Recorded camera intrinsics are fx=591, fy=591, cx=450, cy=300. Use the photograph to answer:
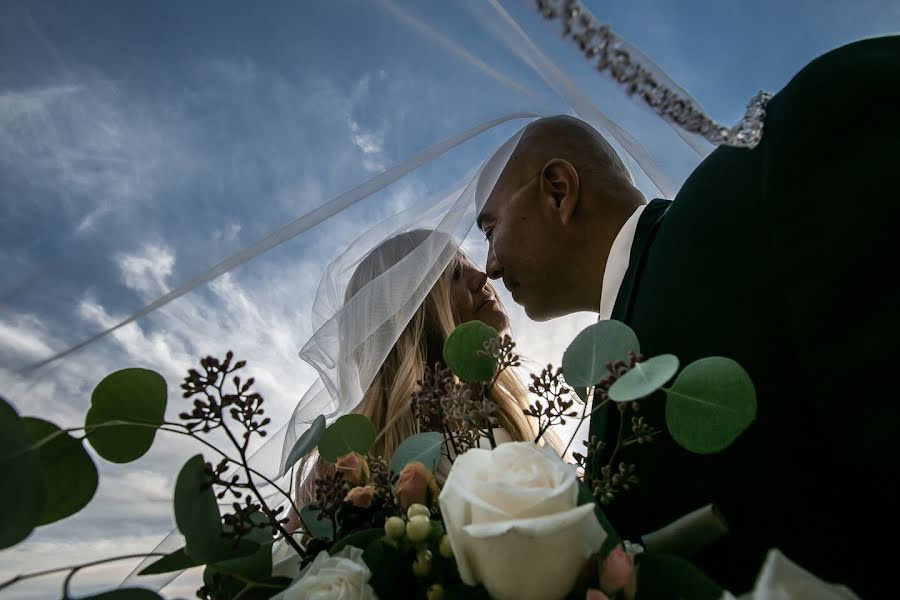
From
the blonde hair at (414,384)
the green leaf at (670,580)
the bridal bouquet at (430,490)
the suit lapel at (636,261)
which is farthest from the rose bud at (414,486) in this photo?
the blonde hair at (414,384)

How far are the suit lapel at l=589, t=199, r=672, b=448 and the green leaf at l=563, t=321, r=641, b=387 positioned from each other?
0.53 ft

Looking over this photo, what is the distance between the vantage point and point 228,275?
44.7 inches

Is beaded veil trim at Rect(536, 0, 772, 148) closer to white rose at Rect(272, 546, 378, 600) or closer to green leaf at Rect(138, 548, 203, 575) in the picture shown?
white rose at Rect(272, 546, 378, 600)

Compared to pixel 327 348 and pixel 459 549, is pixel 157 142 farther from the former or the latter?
pixel 459 549

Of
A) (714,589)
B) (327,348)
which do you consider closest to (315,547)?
(714,589)

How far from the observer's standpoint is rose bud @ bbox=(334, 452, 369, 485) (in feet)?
2.37

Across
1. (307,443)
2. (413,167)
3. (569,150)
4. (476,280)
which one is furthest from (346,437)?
(476,280)

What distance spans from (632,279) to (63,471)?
0.81 meters

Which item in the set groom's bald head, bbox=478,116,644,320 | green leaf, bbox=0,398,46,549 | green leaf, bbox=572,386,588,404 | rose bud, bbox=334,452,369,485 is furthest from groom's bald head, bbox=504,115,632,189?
green leaf, bbox=0,398,46,549

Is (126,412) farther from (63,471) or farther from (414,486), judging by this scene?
(414,486)

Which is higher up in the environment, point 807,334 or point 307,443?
point 307,443

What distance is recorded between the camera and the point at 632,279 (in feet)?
3.17

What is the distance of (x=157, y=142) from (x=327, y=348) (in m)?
0.58

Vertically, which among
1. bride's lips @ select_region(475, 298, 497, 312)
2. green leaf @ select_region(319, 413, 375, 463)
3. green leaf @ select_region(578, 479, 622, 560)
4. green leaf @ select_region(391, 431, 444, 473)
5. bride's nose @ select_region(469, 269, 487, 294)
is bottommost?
green leaf @ select_region(578, 479, 622, 560)
